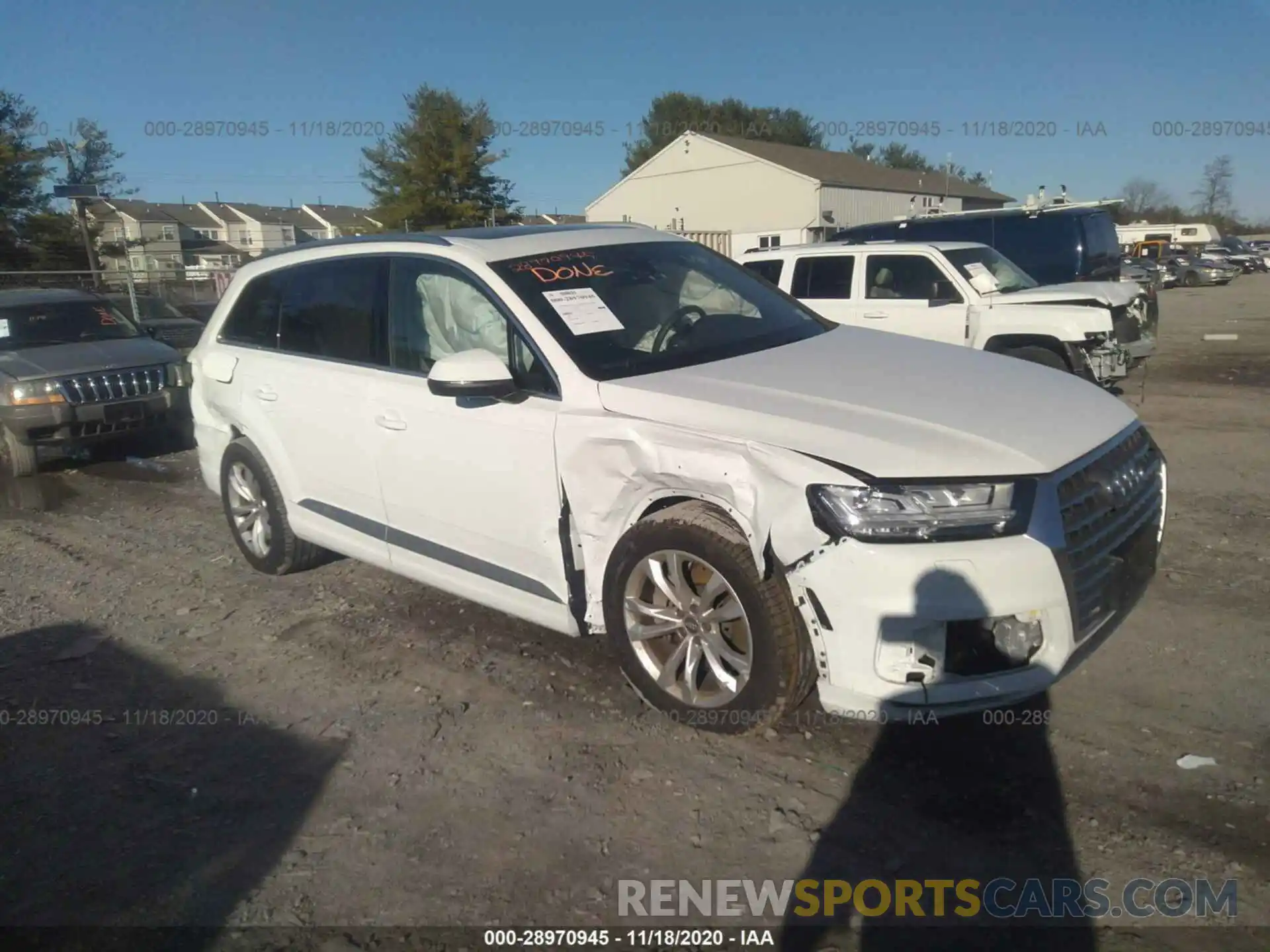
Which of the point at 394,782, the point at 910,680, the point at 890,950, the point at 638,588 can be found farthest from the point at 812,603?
the point at 394,782

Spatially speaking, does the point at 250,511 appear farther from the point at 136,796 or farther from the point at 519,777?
the point at 519,777

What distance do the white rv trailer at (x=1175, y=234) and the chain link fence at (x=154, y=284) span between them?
49468 mm

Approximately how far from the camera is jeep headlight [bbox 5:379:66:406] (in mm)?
8094

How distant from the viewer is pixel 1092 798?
3020 mm

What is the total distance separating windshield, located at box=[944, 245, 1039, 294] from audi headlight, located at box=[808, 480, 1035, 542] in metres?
6.95

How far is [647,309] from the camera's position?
4.10 meters

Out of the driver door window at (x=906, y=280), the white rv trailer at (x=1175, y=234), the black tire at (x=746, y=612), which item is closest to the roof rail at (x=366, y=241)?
the black tire at (x=746, y=612)

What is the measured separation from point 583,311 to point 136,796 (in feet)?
8.20

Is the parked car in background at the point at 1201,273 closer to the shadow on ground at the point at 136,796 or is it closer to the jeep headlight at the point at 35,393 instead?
the jeep headlight at the point at 35,393

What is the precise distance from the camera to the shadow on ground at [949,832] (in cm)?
252

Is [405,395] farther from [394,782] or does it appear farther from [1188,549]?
[1188,549]

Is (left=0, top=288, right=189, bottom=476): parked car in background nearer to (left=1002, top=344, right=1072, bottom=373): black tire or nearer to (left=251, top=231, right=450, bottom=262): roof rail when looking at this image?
(left=251, top=231, right=450, bottom=262): roof rail

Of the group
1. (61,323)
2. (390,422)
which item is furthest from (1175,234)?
(390,422)
